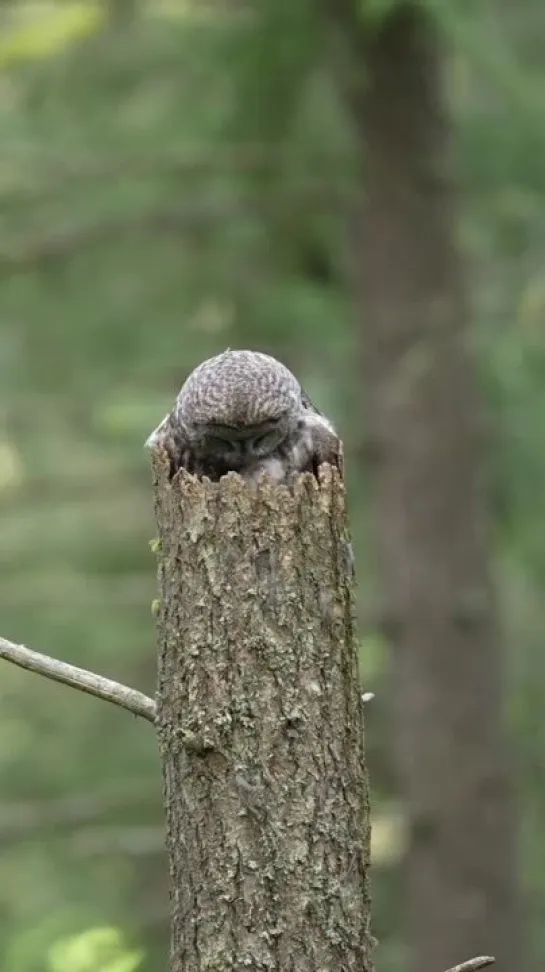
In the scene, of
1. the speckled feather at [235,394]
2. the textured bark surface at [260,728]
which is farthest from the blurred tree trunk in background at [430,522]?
the textured bark surface at [260,728]

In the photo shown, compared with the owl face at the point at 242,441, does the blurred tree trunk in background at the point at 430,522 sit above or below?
above

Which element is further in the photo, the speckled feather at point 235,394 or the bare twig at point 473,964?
the speckled feather at point 235,394

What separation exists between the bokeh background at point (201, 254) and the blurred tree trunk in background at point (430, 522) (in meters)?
0.11

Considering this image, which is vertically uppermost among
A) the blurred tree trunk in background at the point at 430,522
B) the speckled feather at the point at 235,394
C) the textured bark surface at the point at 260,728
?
the blurred tree trunk in background at the point at 430,522

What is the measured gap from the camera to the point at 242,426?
3232mm

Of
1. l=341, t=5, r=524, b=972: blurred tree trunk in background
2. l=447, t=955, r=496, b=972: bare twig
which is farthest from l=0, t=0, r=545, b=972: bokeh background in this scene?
l=447, t=955, r=496, b=972: bare twig

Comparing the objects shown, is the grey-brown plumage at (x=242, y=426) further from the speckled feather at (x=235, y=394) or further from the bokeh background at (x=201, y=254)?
the bokeh background at (x=201, y=254)

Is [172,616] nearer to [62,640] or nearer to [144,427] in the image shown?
[144,427]

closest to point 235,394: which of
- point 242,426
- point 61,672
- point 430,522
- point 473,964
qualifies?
point 242,426

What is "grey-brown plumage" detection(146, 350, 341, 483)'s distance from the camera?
318cm

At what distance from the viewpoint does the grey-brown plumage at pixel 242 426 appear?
3.18 m

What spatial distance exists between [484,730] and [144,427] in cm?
304

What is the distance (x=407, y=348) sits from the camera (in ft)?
26.8

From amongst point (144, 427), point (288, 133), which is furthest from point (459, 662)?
point (288, 133)
